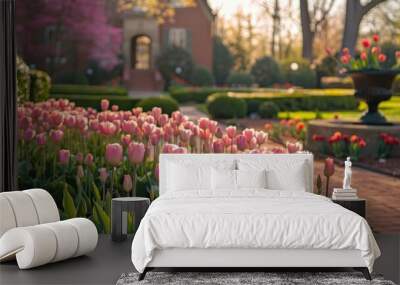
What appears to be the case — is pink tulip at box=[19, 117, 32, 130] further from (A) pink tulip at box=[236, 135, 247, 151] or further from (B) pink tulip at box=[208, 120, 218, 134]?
(A) pink tulip at box=[236, 135, 247, 151]

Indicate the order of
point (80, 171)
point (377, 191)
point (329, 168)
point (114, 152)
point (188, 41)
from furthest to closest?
1. point (188, 41)
2. point (377, 191)
3. point (80, 171)
4. point (329, 168)
5. point (114, 152)

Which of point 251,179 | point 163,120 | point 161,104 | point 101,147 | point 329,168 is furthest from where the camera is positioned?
point 161,104

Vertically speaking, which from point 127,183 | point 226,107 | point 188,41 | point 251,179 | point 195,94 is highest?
point 188,41

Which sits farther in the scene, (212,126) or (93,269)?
(212,126)

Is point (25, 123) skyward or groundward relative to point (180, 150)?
skyward

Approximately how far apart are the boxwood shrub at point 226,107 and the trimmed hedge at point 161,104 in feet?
1.15

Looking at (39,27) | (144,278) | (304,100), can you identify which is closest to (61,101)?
(39,27)

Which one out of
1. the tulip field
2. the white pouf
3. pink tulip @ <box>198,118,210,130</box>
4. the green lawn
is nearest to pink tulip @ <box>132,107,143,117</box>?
the tulip field

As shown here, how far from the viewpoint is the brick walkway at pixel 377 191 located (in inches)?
289

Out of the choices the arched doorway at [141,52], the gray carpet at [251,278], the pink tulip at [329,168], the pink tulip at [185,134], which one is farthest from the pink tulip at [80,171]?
the pink tulip at [329,168]

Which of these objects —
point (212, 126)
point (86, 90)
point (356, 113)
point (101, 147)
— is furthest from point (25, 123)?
point (356, 113)

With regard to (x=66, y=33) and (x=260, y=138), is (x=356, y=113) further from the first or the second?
(x=66, y=33)

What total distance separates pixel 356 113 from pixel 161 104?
192 cm

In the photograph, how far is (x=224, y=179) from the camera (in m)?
6.12
